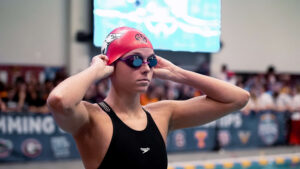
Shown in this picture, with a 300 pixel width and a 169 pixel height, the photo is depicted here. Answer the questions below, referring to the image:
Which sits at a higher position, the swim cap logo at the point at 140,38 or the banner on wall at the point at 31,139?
the swim cap logo at the point at 140,38

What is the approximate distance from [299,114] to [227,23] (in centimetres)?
316

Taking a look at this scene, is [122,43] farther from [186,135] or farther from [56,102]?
[186,135]

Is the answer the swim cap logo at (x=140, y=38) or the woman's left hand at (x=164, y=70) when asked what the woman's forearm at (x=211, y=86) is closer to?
the woman's left hand at (x=164, y=70)

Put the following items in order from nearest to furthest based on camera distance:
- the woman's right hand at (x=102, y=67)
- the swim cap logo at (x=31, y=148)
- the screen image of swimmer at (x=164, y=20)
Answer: the woman's right hand at (x=102, y=67) → the swim cap logo at (x=31, y=148) → the screen image of swimmer at (x=164, y=20)

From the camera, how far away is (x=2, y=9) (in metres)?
9.10

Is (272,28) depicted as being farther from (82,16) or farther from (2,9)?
(2,9)

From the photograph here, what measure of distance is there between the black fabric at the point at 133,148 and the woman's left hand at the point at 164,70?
0.91 ft

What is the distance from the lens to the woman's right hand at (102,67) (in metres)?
1.90

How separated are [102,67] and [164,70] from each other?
42 centimetres

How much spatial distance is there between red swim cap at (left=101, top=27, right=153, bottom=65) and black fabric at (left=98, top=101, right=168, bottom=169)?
0.88ft

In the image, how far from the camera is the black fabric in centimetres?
193

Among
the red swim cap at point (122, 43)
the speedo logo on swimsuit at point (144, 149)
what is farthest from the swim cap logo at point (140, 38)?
the speedo logo on swimsuit at point (144, 149)

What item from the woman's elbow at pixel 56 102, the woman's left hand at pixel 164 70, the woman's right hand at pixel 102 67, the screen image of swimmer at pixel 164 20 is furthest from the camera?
the screen image of swimmer at pixel 164 20

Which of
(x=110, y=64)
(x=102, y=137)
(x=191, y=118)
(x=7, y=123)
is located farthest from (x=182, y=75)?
(x=7, y=123)
